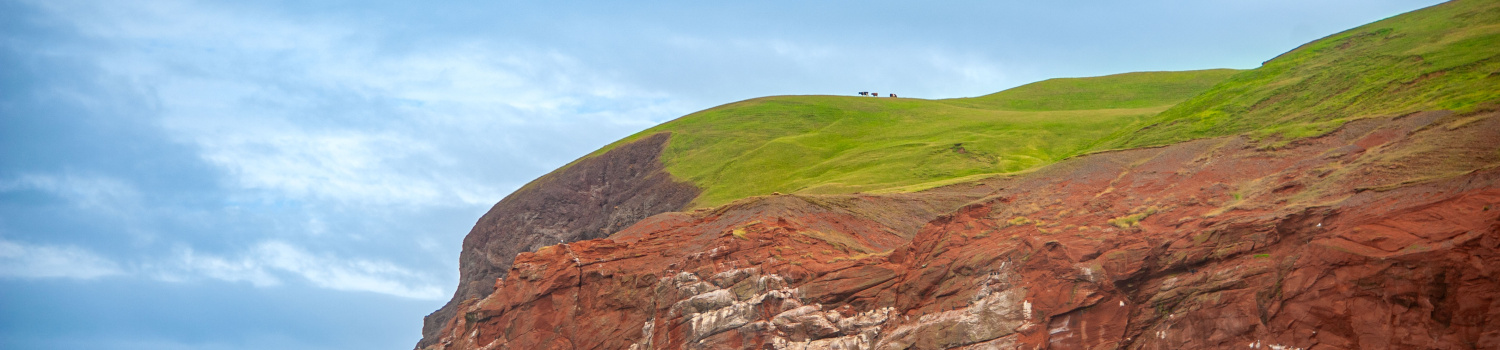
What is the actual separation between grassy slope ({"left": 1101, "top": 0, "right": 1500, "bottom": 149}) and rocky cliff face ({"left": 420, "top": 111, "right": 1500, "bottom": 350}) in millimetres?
3192

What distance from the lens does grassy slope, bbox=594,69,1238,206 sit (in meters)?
66.2

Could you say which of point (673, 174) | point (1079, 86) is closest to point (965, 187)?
point (673, 174)

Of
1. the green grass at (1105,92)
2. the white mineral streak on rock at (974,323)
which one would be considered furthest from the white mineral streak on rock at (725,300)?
the green grass at (1105,92)

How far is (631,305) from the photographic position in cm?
4506

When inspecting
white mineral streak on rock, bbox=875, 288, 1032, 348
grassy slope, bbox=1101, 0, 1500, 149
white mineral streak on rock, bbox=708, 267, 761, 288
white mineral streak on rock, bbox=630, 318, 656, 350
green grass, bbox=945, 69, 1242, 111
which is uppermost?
green grass, bbox=945, 69, 1242, 111

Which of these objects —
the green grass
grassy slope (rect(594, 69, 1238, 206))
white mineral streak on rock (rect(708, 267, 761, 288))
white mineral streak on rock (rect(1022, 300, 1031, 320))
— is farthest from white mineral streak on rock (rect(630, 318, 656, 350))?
the green grass

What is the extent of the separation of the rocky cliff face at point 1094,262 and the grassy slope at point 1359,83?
3.19 meters

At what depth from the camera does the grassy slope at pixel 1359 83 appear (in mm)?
44469

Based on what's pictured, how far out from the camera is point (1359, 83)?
50594 mm

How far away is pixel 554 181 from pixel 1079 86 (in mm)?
56254

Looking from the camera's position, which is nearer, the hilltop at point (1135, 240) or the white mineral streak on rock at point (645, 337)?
the hilltop at point (1135, 240)

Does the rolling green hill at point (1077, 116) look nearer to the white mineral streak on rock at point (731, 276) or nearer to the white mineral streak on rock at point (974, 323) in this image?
the white mineral streak on rock at point (974, 323)

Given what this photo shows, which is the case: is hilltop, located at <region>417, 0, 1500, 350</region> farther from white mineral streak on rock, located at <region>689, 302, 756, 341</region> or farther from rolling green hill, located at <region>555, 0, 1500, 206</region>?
rolling green hill, located at <region>555, 0, 1500, 206</region>

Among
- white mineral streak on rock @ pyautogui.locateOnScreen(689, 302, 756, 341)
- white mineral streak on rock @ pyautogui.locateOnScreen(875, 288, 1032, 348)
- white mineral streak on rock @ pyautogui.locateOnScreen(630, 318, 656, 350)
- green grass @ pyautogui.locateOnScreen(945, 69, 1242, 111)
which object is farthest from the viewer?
green grass @ pyautogui.locateOnScreen(945, 69, 1242, 111)
